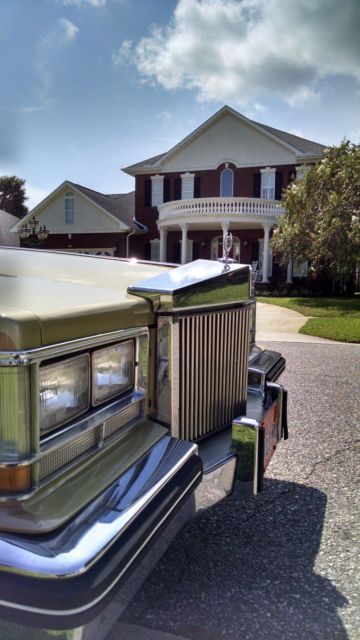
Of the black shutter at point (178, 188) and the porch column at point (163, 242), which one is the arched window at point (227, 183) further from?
the porch column at point (163, 242)

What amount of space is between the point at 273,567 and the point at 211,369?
96 centimetres

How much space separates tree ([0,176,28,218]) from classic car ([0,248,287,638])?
49816 millimetres

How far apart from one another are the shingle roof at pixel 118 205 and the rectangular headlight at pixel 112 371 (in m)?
23.7

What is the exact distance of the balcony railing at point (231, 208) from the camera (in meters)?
21.9

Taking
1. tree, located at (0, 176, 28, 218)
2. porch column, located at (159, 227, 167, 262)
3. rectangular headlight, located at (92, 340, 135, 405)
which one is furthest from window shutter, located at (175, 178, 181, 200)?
tree, located at (0, 176, 28, 218)

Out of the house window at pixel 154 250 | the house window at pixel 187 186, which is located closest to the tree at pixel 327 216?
the house window at pixel 187 186

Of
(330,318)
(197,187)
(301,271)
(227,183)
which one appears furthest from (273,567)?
(197,187)

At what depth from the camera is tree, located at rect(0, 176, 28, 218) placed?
4844 cm

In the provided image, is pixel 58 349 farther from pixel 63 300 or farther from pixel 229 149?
pixel 229 149

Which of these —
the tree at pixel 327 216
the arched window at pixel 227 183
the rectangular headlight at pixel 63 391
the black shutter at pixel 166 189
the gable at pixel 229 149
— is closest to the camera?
the rectangular headlight at pixel 63 391

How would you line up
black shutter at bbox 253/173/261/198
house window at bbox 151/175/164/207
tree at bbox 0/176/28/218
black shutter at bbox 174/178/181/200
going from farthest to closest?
tree at bbox 0/176/28/218 < house window at bbox 151/175/164/207 < black shutter at bbox 174/178/181/200 < black shutter at bbox 253/173/261/198

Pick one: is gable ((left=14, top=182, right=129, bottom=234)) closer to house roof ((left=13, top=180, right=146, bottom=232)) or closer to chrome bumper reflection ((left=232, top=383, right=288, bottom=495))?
house roof ((left=13, top=180, right=146, bottom=232))

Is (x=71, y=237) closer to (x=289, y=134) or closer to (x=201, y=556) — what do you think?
(x=289, y=134)

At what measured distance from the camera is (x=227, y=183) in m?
24.1
